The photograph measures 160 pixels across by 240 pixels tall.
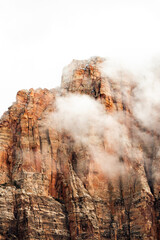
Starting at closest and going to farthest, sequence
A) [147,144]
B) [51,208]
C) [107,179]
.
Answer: [51,208] → [107,179] → [147,144]

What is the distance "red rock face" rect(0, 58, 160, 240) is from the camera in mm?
94688

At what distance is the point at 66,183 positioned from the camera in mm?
101688

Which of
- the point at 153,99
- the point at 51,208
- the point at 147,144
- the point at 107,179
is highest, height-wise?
the point at 153,99

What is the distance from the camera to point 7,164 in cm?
10319

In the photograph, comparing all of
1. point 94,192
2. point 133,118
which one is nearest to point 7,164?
point 94,192

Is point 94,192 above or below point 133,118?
below

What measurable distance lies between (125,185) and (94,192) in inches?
235

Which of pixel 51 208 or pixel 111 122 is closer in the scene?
pixel 51 208

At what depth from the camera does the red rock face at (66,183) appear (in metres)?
94.7

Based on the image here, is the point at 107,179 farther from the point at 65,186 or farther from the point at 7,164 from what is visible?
the point at 7,164

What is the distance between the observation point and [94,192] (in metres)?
101

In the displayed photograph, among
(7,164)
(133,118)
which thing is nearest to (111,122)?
(133,118)

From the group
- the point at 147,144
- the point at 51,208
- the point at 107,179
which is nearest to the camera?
the point at 51,208

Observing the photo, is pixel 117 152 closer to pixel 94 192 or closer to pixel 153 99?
pixel 94 192
